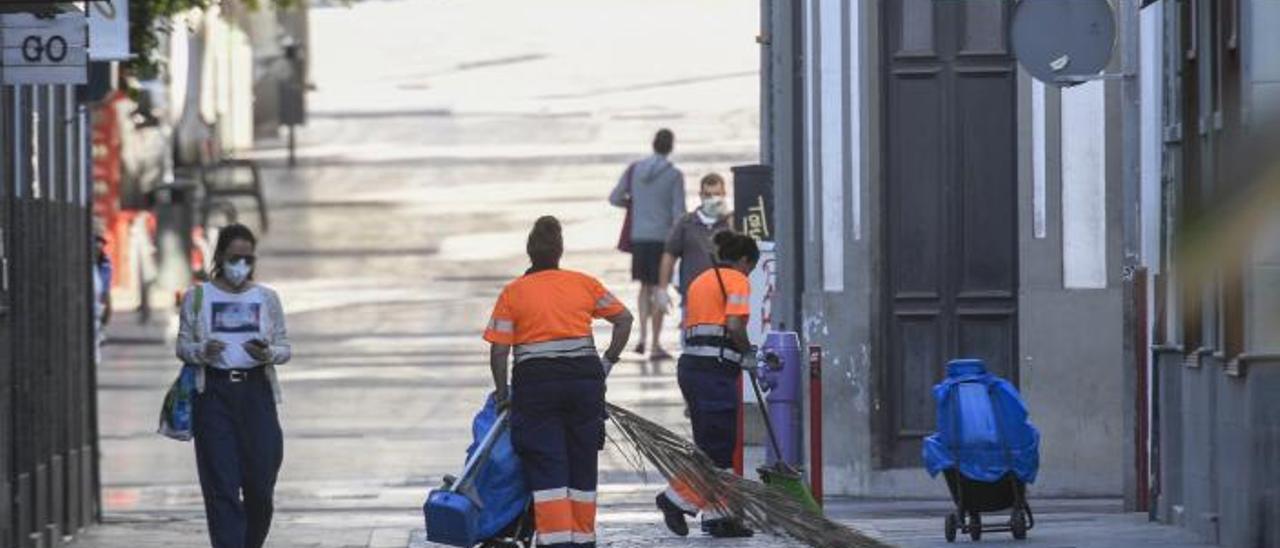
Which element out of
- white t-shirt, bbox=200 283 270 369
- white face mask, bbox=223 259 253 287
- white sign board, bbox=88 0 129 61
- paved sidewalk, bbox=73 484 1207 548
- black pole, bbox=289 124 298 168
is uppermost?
black pole, bbox=289 124 298 168

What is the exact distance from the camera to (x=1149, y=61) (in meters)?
14.4

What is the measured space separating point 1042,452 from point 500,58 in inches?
1288

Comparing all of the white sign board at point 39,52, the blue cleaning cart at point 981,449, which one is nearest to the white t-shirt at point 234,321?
the white sign board at point 39,52

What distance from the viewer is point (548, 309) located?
36.1 ft

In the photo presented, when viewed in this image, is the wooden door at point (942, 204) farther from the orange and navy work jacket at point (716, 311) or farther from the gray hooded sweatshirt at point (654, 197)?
the gray hooded sweatshirt at point (654, 197)

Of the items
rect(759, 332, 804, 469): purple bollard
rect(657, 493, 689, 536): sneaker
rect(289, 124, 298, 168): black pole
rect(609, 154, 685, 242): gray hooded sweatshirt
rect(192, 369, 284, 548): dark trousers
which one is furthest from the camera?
rect(289, 124, 298, 168): black pole

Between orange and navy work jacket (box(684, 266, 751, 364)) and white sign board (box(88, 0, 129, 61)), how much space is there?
10.4ft

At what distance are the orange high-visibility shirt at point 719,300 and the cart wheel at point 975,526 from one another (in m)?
1.47

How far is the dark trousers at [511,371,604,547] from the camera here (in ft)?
35.9

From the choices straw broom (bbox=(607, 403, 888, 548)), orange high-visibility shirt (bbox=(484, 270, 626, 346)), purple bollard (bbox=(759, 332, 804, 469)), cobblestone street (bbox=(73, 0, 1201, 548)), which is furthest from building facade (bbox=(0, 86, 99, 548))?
purple bollard (bbox=(759, 332, 804, 469))

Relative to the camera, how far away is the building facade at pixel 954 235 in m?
15.6

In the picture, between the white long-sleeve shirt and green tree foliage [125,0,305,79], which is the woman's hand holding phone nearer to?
the white long-sleeve shirt

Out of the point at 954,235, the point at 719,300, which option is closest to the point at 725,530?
the point at 719,300

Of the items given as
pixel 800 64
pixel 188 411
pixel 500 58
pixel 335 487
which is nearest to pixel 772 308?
pixel 800 64
